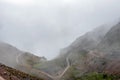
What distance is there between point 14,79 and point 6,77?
555 centimetres

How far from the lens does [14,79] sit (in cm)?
13400

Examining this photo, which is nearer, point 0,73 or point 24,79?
point 0,73

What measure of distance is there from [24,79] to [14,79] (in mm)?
21202

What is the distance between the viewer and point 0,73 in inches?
5202

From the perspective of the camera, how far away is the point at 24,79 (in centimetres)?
Result: 15500

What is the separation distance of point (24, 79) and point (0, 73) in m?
24.3

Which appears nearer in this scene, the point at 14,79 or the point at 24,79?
the point at 14,79

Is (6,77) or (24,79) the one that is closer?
(6,77)

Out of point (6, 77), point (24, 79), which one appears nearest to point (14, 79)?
point (6, 77)

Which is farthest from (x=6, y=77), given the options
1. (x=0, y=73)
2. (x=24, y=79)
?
(x=24, y=79)

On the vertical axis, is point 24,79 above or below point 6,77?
above

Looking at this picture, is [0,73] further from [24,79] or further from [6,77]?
[24,79]

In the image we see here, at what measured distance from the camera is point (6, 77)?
5084 inches

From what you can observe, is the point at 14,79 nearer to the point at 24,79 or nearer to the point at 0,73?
the point at 0,73
